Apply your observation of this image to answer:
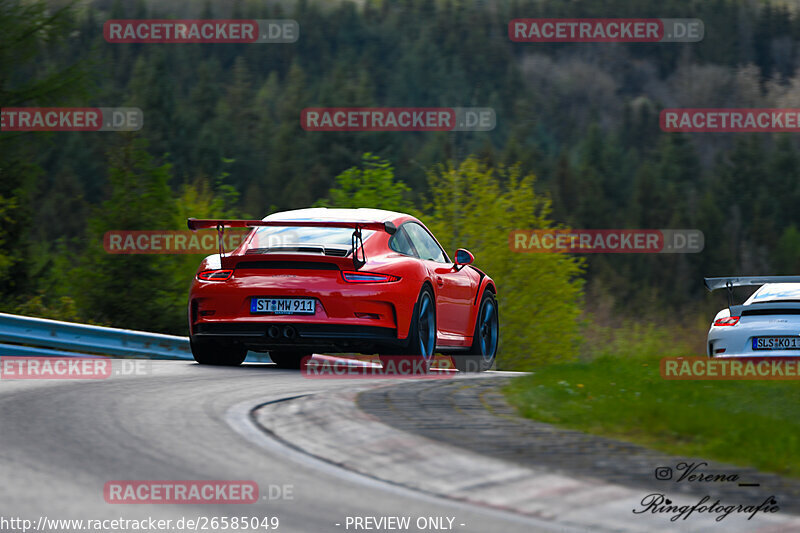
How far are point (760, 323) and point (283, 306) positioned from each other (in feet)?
18.6

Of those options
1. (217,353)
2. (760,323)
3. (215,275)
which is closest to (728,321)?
(760,323)

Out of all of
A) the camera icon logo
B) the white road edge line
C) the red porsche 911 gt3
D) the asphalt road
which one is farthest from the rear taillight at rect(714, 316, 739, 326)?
the camera icon logo

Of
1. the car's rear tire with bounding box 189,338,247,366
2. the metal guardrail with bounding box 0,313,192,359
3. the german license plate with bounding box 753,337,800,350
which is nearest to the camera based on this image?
the car's rear tire with bounding box 189,338,247,366

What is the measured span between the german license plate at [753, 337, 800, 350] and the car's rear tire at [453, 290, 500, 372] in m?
2.89

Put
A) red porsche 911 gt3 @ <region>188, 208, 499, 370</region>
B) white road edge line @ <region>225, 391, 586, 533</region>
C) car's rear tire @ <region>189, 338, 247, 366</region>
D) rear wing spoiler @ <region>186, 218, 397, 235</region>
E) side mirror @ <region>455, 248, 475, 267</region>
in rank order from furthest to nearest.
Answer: side mirror @ <region>455, 248, 475, 267</region>, car's rear tire @ <region>189, 338, 247, 366</region>, red porsche 911 gt3 @ <region>188, 208, 499, 370</region>, rear wing spoiler @ <region>186, 218, 397, 235</region>, white road edge line @ <region>225, 391, 586, 533</region>

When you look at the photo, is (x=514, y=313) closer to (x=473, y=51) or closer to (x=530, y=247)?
(x=530, y=247)

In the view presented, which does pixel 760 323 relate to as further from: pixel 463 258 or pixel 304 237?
pixel 304 237

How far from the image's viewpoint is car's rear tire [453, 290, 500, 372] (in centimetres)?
1241

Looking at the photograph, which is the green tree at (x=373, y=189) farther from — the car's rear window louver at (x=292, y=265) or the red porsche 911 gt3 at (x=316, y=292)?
the car's rear window louver at (x=292, y=265)

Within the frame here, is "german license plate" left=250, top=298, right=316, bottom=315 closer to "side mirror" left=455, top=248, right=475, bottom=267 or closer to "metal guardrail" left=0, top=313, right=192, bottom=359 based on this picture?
"side mirror" left=455, top=248, right=475, bottom=267

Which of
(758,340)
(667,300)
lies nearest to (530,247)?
(758,340)

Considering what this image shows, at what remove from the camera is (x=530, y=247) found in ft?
117

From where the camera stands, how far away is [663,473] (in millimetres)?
5590

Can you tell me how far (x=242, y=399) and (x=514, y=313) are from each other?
95.6 ft
